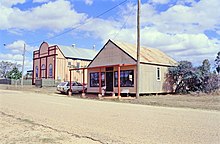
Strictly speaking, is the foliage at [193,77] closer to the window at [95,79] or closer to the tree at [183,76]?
the tree at [183,76]

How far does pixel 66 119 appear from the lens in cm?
1148

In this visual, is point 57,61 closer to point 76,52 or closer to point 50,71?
point 50,71

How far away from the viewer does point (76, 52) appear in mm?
55656

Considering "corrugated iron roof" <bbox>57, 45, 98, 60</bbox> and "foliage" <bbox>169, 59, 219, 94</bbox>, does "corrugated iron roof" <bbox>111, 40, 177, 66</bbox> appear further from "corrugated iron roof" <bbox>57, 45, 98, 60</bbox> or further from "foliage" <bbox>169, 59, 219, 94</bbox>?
"corrugated iron roof" <bbox>57, 45, 98, 60</bbox>

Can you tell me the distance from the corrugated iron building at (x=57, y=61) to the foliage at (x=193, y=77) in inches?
968

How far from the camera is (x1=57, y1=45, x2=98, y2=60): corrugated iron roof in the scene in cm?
5257

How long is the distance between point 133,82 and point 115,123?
16609 millimetres

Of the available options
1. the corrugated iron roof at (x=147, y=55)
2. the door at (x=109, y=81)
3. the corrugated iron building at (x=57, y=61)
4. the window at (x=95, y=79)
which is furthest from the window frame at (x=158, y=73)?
the corrugated iron building at (x=57, y=61)

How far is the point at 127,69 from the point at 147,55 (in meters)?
3.21

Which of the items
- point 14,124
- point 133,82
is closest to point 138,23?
point 133,82

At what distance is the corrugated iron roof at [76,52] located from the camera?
52.6 meters

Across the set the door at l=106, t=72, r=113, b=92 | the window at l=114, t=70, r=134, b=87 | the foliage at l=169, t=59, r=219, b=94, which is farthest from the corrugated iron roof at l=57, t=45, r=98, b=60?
the foliage at l=169, t=59, r=219, b=94

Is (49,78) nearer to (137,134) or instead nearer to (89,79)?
(89,79)

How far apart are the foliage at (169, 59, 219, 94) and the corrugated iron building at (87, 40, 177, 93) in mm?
1114
